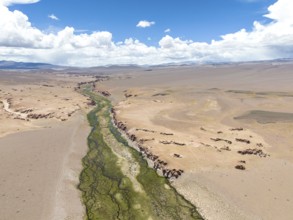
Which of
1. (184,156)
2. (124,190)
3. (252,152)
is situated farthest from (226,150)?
(124,190)

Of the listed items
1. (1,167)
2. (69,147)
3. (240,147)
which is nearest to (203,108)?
(240,147)

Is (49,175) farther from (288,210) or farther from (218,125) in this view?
(218,125)

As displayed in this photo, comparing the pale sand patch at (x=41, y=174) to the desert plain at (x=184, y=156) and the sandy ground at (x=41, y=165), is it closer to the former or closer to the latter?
the sandy ground at (x=41, y=165)

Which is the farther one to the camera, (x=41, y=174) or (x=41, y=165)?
(x=41, y=165)

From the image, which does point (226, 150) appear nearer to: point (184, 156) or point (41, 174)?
point (184, 156)

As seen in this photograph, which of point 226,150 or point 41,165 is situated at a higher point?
point 41,165

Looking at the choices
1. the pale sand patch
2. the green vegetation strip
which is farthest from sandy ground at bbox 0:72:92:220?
the green vegetation strip

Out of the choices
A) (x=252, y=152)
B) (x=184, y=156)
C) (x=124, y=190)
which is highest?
(x=184, y=156)

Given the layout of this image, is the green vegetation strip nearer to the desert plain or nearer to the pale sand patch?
the desert plain
